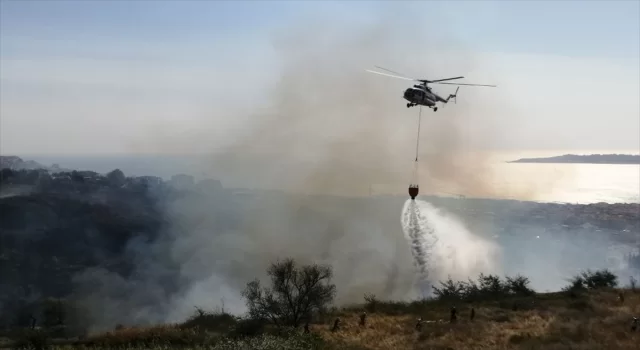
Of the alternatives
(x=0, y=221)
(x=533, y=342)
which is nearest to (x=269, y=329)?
(x=533, y=342)

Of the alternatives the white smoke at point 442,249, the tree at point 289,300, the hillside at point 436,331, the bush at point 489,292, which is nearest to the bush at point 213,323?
the hillside at point 436,331

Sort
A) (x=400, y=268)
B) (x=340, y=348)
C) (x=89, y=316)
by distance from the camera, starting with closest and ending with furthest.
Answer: (x=340, y=348) → (x=89, y=316) → (x=400, y=268)

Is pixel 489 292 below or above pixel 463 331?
below

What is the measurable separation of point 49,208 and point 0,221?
10423 millimetres

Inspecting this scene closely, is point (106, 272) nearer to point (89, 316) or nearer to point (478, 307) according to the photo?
point (89, 316)

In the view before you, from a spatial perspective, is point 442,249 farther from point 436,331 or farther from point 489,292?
point 436,331

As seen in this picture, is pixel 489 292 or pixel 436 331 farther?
pixel 489 292

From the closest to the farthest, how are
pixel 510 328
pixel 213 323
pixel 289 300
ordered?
pixel 510 328, pixel 289 300, pixel 213 323

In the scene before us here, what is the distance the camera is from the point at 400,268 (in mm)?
89812

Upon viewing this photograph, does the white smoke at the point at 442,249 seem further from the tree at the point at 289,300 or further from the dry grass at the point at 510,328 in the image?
the tree at the point at 289,300

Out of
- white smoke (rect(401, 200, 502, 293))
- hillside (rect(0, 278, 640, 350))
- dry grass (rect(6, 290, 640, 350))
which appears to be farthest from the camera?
white smoke (rect(401, 200, 502, 293))

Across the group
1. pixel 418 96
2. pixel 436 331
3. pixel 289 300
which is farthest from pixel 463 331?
pixel 418 96

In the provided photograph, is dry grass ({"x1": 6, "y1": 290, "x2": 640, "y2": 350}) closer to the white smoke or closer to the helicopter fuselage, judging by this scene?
the helicopter fuselage

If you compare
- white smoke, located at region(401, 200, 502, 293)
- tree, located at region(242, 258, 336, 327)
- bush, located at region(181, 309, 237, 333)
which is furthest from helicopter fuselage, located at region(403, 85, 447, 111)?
white smoke, located at region(401, 200, 502, 293)
